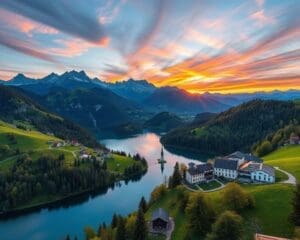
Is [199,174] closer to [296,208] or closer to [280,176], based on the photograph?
[280,176]

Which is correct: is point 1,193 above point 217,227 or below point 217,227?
below

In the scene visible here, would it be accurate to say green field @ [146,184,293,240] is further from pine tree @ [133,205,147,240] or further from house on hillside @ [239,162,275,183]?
pine tree @ [133,205,147,240]

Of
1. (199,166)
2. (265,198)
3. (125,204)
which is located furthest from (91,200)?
(265,198)

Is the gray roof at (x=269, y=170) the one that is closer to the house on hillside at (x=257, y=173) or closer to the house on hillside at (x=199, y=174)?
the house on hillside at (x=257, y=173)

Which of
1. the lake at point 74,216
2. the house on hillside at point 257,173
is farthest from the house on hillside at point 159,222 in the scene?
the lake at point 74,216

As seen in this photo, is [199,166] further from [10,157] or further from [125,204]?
[10,157]

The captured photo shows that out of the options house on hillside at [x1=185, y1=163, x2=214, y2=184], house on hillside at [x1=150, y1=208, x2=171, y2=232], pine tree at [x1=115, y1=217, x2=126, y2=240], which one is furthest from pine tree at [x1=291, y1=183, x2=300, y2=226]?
house on hillside at [x1=185, y1=163, x2=214, y2=184]

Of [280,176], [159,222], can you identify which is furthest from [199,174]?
[159,222]
